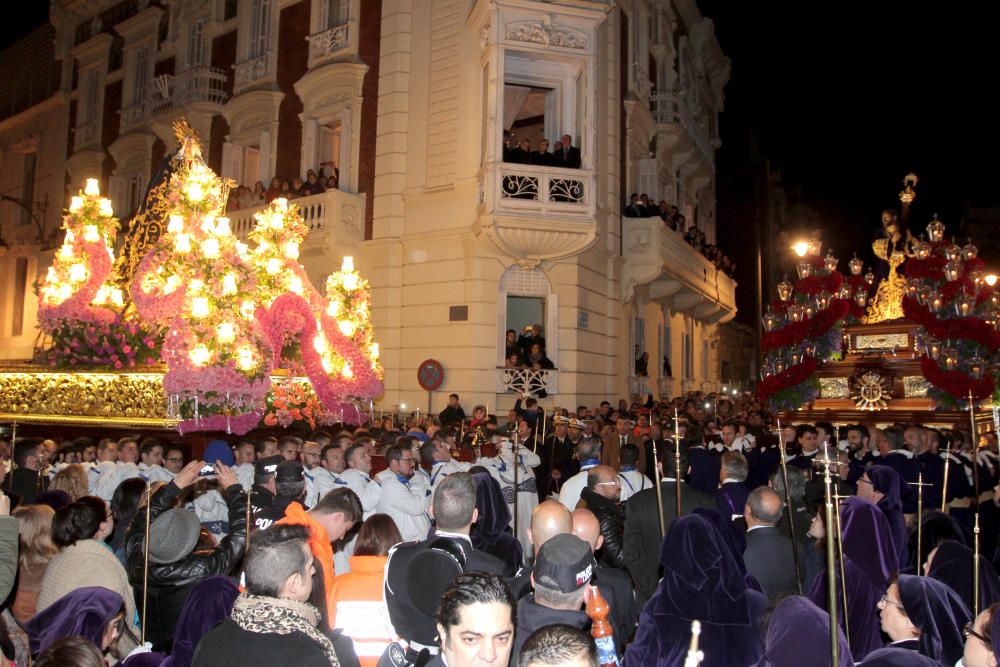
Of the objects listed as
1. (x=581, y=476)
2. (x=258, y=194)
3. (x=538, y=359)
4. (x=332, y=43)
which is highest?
(x=332, y=43)

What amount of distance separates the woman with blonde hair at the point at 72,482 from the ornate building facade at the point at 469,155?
11320 mm

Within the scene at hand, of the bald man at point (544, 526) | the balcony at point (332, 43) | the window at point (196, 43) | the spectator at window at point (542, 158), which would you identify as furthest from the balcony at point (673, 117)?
the bald man at point (544, 526)

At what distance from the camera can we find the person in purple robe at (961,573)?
4.79 meters

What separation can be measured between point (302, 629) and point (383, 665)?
825mm

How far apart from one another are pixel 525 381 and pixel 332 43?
10042 millimetres

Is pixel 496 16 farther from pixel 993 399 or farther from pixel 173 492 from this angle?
pixel 173 492

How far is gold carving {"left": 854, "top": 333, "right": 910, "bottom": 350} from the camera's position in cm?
1445

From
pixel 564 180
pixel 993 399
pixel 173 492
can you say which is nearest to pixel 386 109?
pixel 564 180

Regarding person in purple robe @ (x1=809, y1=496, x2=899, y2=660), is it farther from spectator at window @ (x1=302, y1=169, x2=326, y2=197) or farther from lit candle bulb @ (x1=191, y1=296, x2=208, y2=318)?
spectator at window @ (x1=302, y1=169, x2=326, y2=197)

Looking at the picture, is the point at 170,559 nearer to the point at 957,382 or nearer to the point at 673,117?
the point at 957,382

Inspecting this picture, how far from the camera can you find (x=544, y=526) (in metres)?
4.53

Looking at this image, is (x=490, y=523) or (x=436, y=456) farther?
(x=436, y=456)

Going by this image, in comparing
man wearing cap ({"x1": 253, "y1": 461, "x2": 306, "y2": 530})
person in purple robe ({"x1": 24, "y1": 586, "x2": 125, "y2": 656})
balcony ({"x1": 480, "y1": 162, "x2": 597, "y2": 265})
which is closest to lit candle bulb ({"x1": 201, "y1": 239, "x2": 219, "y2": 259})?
balcony ({"x1": 480, "y1": 162, "x2": 597, "y2": 265})

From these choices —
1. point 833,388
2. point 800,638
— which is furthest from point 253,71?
point 800,638
